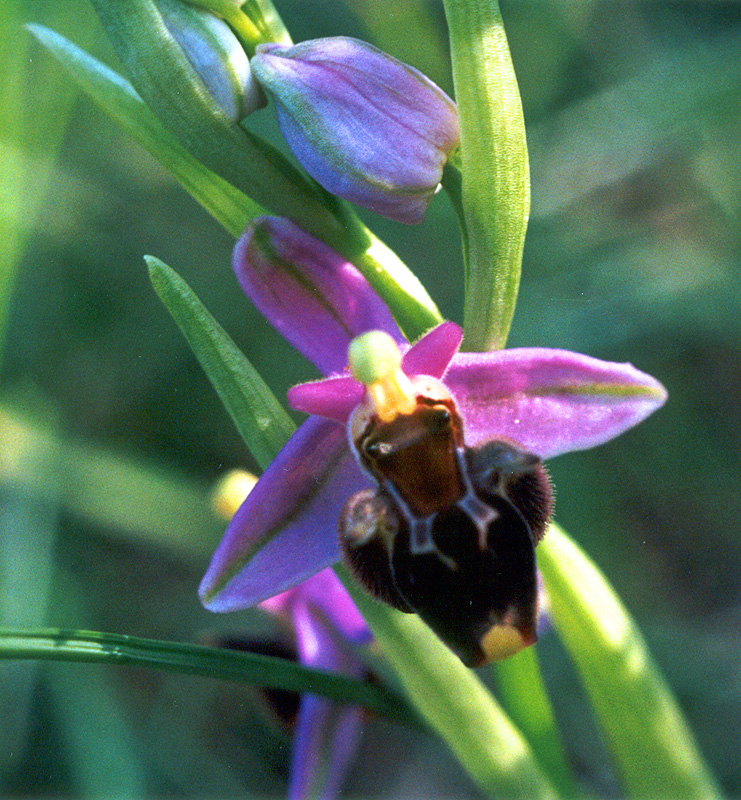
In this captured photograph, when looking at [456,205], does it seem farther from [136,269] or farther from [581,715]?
[136,269]

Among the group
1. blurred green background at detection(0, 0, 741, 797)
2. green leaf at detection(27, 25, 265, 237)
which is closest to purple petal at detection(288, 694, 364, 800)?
green leaf at detection(27, 25, 265, 237)

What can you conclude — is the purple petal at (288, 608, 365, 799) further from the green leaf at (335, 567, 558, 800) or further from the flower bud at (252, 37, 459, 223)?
the flower bud at (252, 37, 459, 223)

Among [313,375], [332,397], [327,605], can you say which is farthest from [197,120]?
[313,375]

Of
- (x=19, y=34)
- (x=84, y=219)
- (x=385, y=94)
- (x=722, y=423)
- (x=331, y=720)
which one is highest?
(x=19, y=34)

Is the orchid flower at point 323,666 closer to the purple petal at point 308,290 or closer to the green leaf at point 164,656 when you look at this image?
the green leaf at point 164,656

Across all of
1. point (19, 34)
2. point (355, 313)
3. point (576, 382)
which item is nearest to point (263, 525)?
point (355, 313)

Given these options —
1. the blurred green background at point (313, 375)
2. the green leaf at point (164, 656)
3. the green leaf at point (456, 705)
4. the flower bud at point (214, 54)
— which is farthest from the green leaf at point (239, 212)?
the blurred green background at point (313, 375)

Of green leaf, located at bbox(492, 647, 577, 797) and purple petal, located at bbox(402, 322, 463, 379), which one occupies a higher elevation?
purple petal, located at bbox(402, 322, 463, 379)
